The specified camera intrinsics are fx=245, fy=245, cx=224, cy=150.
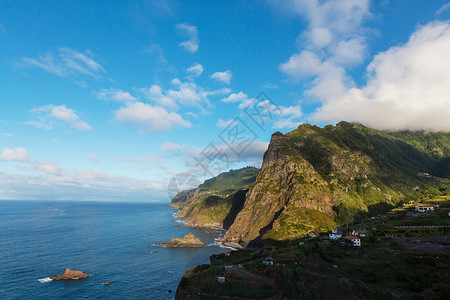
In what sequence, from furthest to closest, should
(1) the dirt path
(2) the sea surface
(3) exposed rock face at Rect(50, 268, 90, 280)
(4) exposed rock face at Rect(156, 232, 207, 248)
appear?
1. (4) exposed rock face at Rect(156, 232, 207, 248)
2. (3) exposed rock face at Rect(50, 268, 90, 280)
3. (2) the sea surface
4. (1) the dirt path

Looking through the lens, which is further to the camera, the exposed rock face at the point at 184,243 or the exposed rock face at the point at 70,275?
the exposed rock face at the point at 184,243

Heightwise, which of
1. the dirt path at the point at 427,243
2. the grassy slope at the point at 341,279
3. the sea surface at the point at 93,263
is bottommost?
the sea surface at the point at 93,263

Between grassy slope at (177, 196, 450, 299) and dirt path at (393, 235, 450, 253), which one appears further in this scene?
dirt path at (393, 235, 450, 253)

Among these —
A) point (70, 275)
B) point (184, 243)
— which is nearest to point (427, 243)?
point (70, 275)

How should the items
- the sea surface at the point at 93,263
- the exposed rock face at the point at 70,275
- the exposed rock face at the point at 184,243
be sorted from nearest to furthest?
the sea surface at the point at 93,263 < the exposed rock face at the point at 70,275 < the exposed rock face at the point at 184,243

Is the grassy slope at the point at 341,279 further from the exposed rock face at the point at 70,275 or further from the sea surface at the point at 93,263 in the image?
the exposed rock face at the point at 70,275

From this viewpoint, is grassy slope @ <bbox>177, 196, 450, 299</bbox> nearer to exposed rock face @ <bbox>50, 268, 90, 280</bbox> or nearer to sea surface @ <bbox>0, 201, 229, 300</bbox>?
sea surface @ <bbox>0, 201, 229, 300</bbox>

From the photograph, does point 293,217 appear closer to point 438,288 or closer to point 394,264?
point 394,264

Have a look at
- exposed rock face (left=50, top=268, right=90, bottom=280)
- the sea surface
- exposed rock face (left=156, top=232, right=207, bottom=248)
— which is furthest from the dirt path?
exposed rock face (left=156, top=232, right=207, bottom=248)

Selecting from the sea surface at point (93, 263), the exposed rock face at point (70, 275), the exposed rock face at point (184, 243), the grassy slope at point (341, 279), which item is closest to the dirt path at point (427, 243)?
the grassy slope at point (341, 279)

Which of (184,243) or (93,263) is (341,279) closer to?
(93,263)

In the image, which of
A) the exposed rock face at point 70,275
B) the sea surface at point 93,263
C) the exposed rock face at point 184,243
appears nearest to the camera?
the sea surface at point 93,263

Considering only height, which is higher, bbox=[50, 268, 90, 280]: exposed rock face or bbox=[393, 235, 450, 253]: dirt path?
bbox=[393, 235, 450, 253]: dirt path
